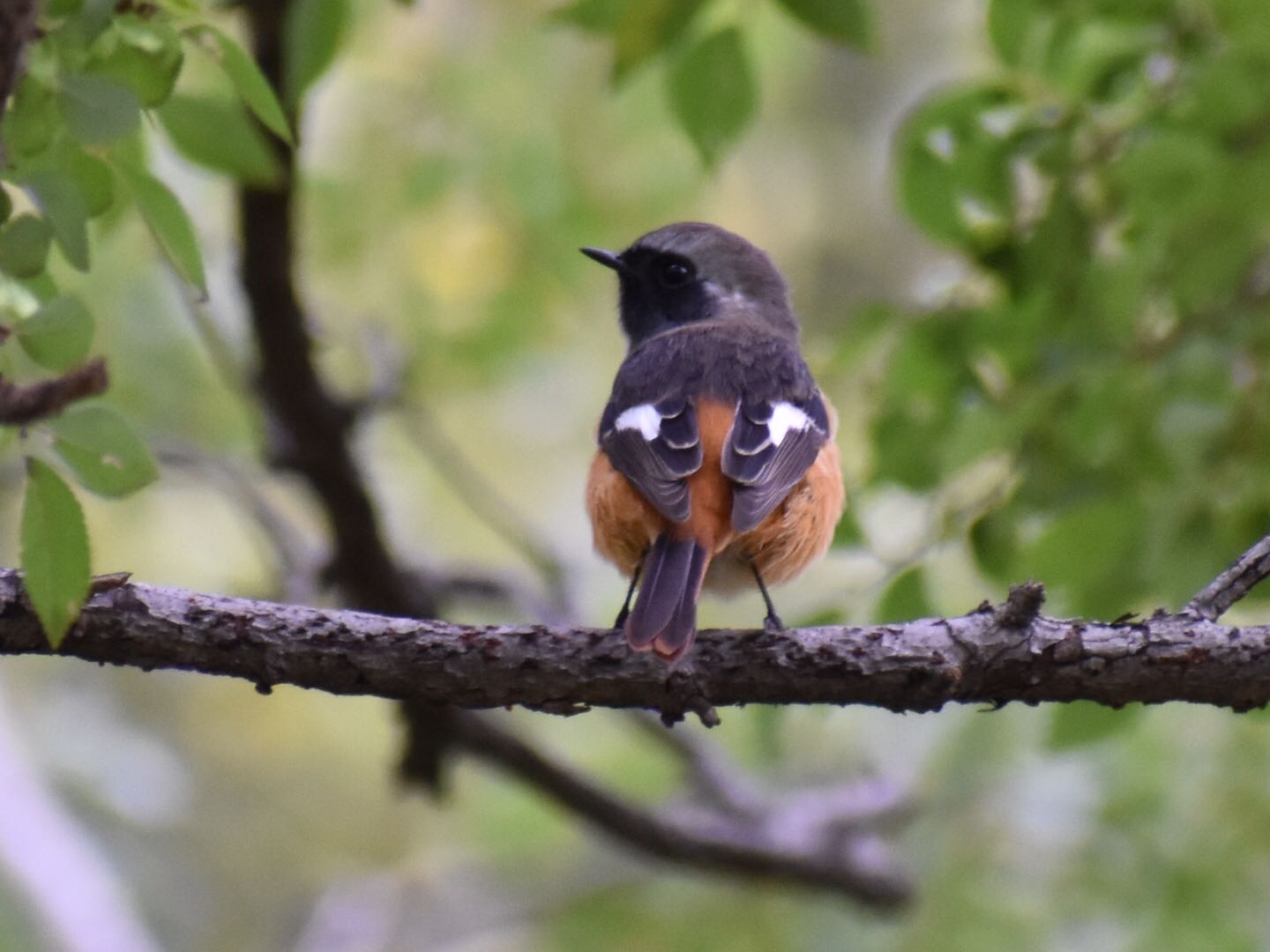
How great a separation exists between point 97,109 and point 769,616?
187 cm

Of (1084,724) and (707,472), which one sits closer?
(1084,724)

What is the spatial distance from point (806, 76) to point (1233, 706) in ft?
29.6

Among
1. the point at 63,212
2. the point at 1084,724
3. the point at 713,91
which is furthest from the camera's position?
the point at 1084,724

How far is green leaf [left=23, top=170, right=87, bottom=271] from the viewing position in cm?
210

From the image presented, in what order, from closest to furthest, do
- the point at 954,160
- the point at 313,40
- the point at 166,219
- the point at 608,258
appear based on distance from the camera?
1. the point at 166,219
2. the point at 313,40
3. the point at 954,160
4. the point at 608,258

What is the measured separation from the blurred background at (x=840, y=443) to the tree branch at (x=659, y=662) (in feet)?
2.20

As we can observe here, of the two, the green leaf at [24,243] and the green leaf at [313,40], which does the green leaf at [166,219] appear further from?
the green leaf at [313,40]

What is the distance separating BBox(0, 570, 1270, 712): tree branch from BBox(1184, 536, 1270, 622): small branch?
0.03 m

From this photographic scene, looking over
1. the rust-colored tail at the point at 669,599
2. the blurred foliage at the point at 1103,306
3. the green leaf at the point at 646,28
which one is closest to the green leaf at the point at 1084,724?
the blurred foliage at the point at 1103,306

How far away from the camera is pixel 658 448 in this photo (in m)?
3.73

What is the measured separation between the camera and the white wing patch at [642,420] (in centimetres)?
385

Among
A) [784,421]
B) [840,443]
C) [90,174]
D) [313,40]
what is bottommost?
[90,174]

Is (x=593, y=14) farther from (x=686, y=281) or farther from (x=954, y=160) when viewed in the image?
(x=686, y=281)

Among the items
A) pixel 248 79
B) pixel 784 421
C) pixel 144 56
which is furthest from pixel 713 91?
pixel 144 56
